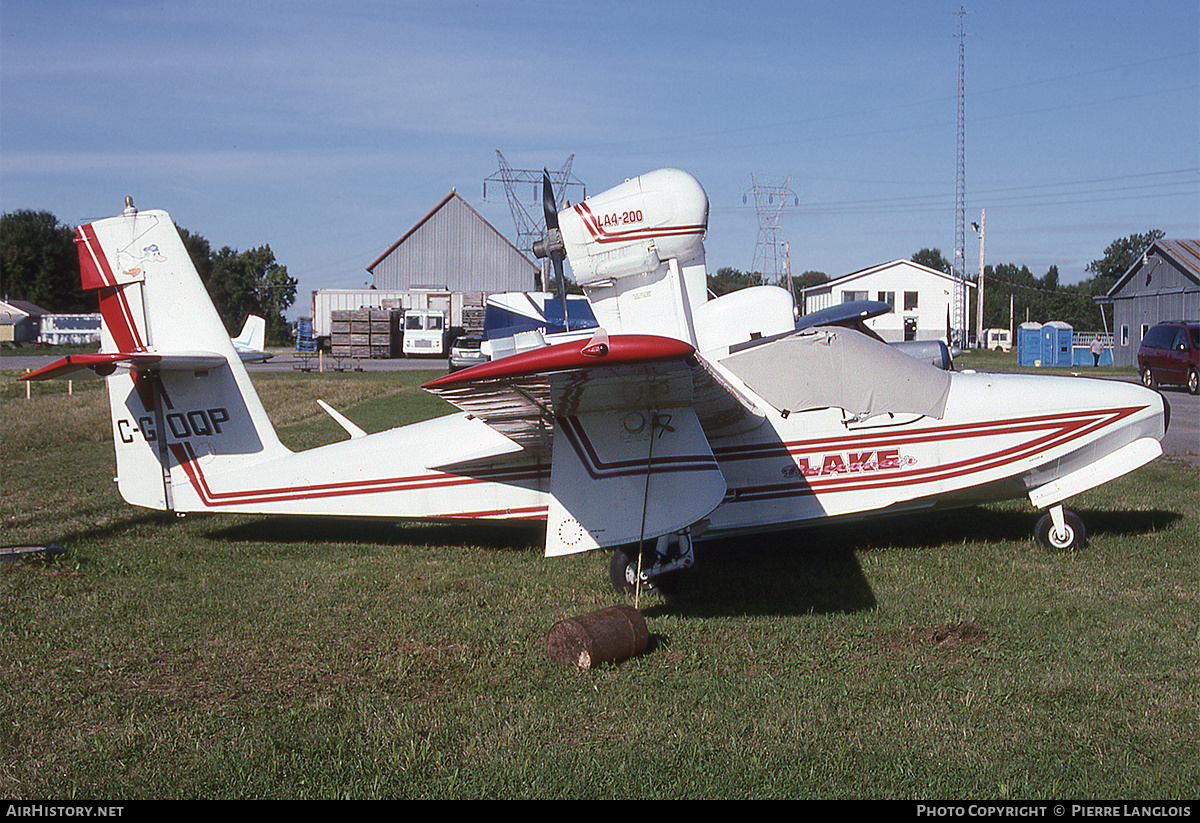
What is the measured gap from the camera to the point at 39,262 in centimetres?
8519

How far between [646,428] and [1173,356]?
24.8 m

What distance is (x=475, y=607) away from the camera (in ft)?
20.9

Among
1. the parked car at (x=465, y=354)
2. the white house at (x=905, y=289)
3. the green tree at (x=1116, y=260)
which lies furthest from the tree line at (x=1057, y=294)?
the parked car at (x=465, y=354)

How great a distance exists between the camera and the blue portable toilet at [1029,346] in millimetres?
43500

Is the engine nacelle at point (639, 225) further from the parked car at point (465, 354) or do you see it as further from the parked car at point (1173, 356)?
the parked car at point (465, 354)

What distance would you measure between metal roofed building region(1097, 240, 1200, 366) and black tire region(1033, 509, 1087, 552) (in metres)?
32.1

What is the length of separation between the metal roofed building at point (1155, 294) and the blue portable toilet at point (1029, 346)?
3.29 metres

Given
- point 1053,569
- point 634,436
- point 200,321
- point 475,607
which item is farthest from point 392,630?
point 1053,569

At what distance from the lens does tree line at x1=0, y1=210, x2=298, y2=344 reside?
272ft

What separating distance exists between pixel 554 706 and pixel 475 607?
6.10ft

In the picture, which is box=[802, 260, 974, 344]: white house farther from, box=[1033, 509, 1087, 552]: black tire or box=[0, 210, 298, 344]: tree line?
box=[0, 210, 298, 344]: tree line

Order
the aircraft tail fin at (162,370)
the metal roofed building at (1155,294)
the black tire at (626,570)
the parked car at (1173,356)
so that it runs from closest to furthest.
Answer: the black tire at (626,570), the aircraft tail fin at (162,370), the parked car at (1173,356), the metal roofed building at (1155,294)

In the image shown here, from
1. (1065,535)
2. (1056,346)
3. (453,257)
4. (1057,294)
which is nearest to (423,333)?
(453,257)

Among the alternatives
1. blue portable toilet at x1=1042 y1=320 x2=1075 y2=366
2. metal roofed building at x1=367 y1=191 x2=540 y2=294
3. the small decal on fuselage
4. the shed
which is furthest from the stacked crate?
the small decal on fuselage
